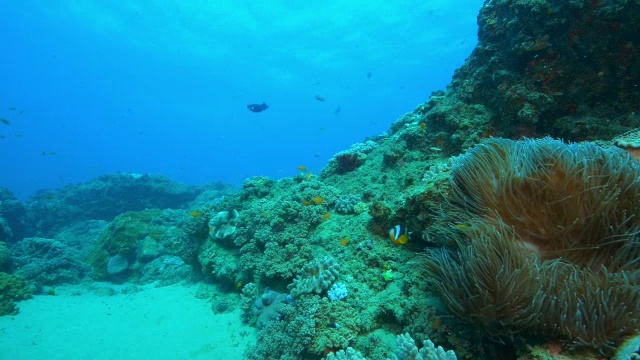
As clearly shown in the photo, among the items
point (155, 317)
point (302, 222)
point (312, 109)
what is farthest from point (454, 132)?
point (312, 109)

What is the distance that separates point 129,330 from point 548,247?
778cm

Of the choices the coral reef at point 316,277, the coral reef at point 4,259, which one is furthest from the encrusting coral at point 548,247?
the coral reef at point 4,259

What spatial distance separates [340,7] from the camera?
1674 inches

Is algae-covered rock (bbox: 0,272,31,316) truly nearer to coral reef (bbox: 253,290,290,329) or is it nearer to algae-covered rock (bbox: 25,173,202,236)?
coral reef (bbox: 253,290,290,329)

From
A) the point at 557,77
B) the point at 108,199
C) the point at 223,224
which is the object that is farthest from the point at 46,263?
the point at 557,77

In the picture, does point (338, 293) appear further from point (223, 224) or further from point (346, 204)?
point (223, 224)

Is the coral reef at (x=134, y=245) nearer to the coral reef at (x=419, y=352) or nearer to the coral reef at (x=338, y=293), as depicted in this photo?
the coral reef at (x=338, y=293)

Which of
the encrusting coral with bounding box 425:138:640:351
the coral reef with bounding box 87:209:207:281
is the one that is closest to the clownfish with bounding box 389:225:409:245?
the encrusting coral with bounding box 425:138:640:351

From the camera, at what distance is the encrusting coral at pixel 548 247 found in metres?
2.28

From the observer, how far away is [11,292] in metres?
8.55

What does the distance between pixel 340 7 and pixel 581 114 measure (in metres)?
43.3

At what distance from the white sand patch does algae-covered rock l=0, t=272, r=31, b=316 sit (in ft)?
0.69

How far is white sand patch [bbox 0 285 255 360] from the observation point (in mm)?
5848

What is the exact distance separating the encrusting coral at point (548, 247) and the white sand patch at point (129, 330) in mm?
4303
